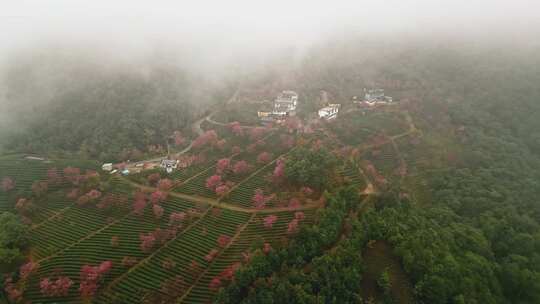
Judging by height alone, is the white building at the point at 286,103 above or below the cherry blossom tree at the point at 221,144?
above

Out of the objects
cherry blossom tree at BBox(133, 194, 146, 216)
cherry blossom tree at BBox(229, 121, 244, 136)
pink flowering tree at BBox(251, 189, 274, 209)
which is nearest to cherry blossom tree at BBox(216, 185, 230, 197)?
pink flowering tree at BBox(251, 189, 274, 209)

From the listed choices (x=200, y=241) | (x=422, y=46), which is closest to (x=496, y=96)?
(x=422, y=46)

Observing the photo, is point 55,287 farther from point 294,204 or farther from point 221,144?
point 221,144

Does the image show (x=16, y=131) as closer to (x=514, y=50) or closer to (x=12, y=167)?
(x=12, y=167)

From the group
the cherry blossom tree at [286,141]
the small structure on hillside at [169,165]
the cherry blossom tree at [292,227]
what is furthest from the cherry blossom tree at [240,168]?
the cherry blossom tree at [292,227]

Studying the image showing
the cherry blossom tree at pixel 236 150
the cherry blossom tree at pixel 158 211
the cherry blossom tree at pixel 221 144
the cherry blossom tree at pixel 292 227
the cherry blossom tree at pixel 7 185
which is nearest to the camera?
the cherry blossom tree at pixel 292 227

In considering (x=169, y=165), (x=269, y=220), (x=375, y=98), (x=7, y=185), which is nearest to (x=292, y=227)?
(x=269, y=220)

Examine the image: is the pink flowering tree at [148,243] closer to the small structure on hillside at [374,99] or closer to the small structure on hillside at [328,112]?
the small structure on hillside at [328,112]

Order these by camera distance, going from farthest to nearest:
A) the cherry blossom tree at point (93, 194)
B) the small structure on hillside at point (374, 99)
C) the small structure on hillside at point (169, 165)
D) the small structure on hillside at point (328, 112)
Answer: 1. the small structure on hillside at point (374, 99)
2. the small structure on hillside at point (328, 112)
3. the small structure on hillside at point (169, 165)
4. the cherry blossom tree at point (93, 194)
